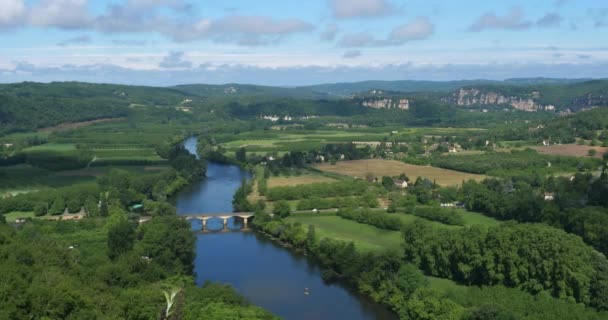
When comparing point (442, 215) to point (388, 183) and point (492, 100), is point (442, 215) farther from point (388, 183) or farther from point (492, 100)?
point (492, 100)

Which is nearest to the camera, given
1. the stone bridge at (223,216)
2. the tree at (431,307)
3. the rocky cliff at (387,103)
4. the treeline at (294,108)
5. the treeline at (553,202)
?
the tree at (431,307)

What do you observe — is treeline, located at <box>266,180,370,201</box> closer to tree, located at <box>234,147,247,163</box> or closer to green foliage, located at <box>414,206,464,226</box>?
green foliage, located at <box>414,206,464,226</box>

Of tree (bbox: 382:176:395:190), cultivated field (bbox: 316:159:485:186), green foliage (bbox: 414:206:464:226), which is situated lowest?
cultivated field (bbox: 316:159:485:186)

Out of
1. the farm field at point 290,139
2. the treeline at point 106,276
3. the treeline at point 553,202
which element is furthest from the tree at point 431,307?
the farm field at point 290,139

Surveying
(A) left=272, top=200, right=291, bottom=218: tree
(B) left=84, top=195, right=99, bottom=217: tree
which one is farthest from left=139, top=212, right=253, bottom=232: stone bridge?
(B) left=84, top=195, right=99, bottom=217: tree

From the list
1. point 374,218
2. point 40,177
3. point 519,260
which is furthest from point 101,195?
point 519,260

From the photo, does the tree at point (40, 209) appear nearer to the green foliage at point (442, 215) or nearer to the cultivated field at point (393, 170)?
the green foliage at point (442, 215)

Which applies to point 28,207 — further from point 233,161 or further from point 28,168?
point 233,161
